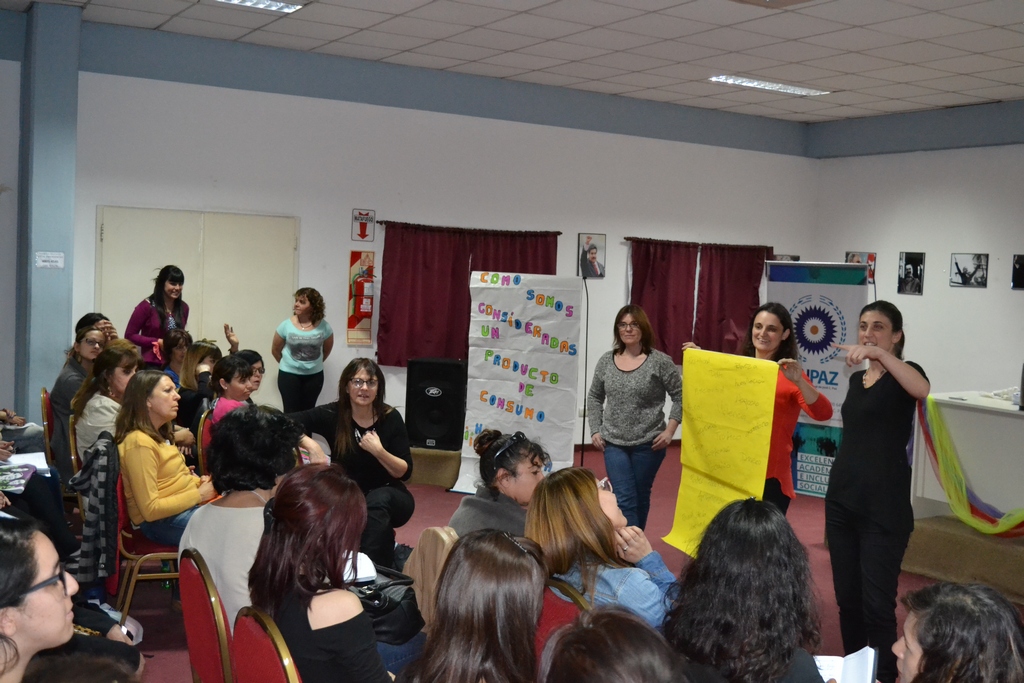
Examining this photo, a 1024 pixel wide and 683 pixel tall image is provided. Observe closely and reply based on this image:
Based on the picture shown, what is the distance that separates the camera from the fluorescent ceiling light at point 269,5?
610 centimetres

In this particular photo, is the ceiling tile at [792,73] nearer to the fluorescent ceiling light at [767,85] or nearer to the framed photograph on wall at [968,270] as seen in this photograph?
the fluorescent ceiling light at [767,85]

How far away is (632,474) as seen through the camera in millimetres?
5371

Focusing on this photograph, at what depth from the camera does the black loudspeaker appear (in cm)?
696

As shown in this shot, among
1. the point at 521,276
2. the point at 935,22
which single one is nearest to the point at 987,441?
the point at 935,22

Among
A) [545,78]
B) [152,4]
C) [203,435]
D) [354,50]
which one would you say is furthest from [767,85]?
[203,435]

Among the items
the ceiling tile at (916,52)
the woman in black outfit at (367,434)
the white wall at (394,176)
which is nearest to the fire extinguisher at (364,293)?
the white wall at (394,176)

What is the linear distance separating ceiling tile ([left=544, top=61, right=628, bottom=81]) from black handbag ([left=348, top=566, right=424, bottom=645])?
18.6 ft

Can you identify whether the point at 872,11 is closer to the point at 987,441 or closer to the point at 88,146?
the point at 987,441

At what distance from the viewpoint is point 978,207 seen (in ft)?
29.6

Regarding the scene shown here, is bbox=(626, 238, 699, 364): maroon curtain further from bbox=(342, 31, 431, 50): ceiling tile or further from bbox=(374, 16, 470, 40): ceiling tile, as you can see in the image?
bbox=(374, 16, 470, 40): ceiling tile

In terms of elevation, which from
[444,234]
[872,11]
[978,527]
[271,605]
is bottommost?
[978,527]

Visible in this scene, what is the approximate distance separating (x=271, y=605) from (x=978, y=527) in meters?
4.46

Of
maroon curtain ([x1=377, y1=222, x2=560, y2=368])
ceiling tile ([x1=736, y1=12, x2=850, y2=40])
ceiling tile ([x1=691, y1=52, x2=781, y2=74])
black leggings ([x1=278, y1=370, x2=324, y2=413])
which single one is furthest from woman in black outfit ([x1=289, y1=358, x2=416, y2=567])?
ceiling tile ([x1=691, y1=52, x2=781, y2=74])

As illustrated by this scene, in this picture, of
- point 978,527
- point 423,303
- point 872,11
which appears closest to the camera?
point 978,527
